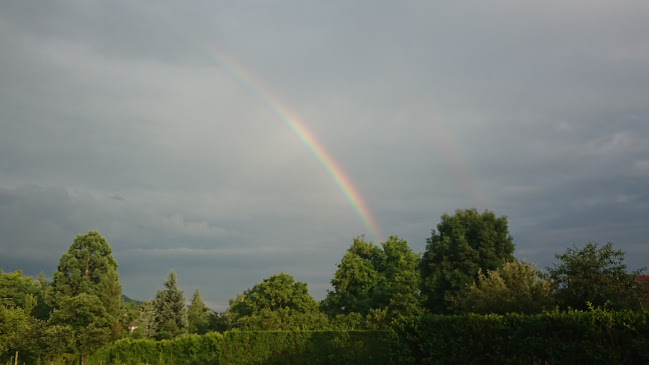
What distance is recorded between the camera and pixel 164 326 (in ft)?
173

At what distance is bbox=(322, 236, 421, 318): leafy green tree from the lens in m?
47.0

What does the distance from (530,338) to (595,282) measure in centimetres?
743

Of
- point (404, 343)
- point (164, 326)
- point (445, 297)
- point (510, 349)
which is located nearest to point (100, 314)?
point (164, 326)

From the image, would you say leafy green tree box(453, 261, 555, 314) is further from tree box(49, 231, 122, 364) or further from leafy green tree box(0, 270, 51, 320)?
leafy green tree box(0, 270, 51, 320)

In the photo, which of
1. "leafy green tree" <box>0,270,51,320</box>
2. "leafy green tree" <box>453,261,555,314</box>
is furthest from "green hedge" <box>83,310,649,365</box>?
"leafy green tree" <box>0,270,51,320</box>

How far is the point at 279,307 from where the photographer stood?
154 ft

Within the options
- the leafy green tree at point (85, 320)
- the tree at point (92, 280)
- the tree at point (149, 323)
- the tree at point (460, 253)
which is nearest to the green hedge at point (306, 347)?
the tree at point (460, 253)

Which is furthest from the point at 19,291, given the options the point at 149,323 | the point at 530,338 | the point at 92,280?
the point at 530,338

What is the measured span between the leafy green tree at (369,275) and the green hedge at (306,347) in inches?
771

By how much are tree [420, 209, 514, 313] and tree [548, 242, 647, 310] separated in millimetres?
12380

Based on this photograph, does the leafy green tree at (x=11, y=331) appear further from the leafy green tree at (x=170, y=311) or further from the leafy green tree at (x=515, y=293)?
the leafy green tree at (x=515, y=293)

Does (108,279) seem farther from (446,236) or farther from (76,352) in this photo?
(446,236)

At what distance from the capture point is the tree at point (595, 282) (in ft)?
62.9

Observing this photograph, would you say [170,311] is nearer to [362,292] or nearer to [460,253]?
[362,292]
